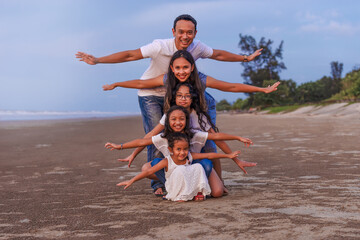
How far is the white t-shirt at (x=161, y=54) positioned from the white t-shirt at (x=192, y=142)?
67cm

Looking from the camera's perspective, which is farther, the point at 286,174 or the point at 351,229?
the point at 286,174

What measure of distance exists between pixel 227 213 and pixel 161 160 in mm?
1062

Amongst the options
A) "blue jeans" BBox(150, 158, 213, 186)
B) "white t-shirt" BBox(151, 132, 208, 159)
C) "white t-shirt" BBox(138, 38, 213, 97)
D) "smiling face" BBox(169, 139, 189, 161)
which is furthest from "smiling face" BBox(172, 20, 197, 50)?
"blue jeans" BBox(150, 158, 213, 186)

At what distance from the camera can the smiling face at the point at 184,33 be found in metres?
4.08

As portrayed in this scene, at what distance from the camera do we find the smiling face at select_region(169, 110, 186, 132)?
A: 12.6 feet

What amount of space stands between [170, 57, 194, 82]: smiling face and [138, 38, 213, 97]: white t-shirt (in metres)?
0.30

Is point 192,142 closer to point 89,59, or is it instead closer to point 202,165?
point 202,165

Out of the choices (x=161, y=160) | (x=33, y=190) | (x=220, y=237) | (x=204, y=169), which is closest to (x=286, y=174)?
(x=204, y=169)

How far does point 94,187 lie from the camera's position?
4590 millimetres

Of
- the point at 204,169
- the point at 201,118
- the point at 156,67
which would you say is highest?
the point at 156,67

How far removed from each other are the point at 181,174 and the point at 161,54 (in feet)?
4.43

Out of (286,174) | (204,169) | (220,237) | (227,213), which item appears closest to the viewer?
(220,237)

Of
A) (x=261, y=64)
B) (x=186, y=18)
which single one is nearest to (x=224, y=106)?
(x=261, y=64)

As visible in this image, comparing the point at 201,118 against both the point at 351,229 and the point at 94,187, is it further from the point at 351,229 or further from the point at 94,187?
the point at 351,229
